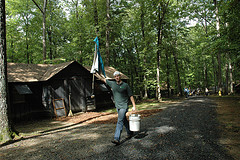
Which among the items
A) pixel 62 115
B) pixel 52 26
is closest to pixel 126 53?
pixel 52 26

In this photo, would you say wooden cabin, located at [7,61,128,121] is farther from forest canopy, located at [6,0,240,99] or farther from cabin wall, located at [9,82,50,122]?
forest canopy, located at [6,0,240,99]

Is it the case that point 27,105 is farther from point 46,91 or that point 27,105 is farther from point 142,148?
point 142,148

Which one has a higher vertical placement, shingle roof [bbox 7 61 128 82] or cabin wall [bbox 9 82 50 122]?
shingle roof [bbox 7 61 128 82]

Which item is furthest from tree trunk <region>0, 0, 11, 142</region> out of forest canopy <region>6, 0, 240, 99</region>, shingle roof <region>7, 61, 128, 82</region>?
forest canopy <region>6, 0, 240, 99</region>

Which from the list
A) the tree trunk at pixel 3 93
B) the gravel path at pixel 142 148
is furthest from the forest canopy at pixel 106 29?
the gravel path at pixel 142 148

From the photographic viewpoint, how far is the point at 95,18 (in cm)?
2473

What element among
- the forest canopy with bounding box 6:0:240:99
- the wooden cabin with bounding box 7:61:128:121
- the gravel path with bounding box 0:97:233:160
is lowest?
the gravel path with bounding box 0:97:233:160

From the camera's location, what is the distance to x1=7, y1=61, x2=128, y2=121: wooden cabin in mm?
12539

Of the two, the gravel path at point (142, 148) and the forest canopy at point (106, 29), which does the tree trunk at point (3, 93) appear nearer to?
the gravel path at point (142, 148)

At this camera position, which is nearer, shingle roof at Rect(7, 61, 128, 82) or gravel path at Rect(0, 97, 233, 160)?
gravel path at Rect(0, 97, 233, 160)

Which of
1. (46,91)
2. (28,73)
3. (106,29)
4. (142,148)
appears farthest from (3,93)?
(106,29)

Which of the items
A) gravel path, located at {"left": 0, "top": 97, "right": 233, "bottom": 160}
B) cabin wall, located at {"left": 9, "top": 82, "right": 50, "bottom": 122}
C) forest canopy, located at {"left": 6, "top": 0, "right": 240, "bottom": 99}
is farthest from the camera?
forest canopy, located at {"left": 6, "top": 0, "right": 240, "bottom": 99}

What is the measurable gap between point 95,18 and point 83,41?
4.05 m

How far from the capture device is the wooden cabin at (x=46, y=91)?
12.5m
